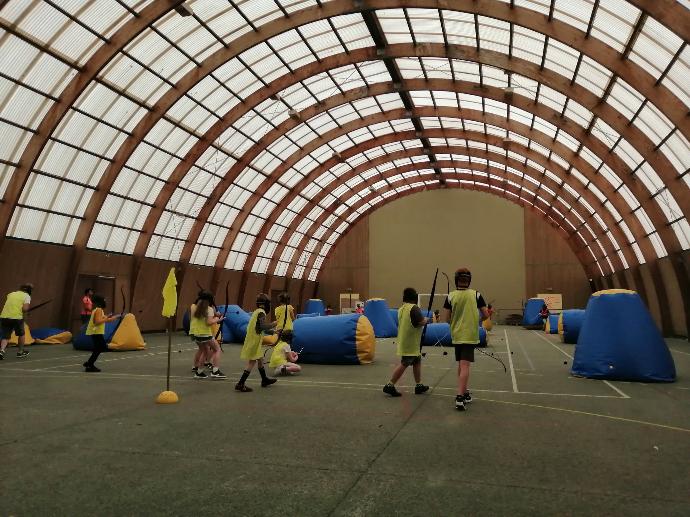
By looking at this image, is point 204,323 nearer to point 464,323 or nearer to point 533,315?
point 464,323

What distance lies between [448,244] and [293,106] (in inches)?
884

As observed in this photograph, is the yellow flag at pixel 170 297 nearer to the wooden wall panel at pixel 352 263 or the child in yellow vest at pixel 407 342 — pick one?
the child in yellow vest at pixel 407 342

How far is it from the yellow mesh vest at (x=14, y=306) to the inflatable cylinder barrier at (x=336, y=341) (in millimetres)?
7036

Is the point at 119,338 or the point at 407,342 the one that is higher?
the point at 407,342

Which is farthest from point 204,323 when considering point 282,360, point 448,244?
point 448,244

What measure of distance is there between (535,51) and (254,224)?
22.2 m

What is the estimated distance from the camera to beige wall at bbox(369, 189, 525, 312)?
44938mm

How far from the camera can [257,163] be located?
106ft

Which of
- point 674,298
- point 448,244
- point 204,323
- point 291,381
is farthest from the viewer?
point 448,244

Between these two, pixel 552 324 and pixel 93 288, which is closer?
pixel 93 288

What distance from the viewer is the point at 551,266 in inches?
1742

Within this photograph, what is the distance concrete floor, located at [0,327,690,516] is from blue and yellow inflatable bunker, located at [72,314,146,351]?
7635 mm

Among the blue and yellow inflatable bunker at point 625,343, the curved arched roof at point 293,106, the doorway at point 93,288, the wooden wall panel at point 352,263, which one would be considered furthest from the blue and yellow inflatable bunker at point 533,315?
the blue and yellow inflatable bunker at point 625,343

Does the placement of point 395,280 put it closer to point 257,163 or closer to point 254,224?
point 254,224
